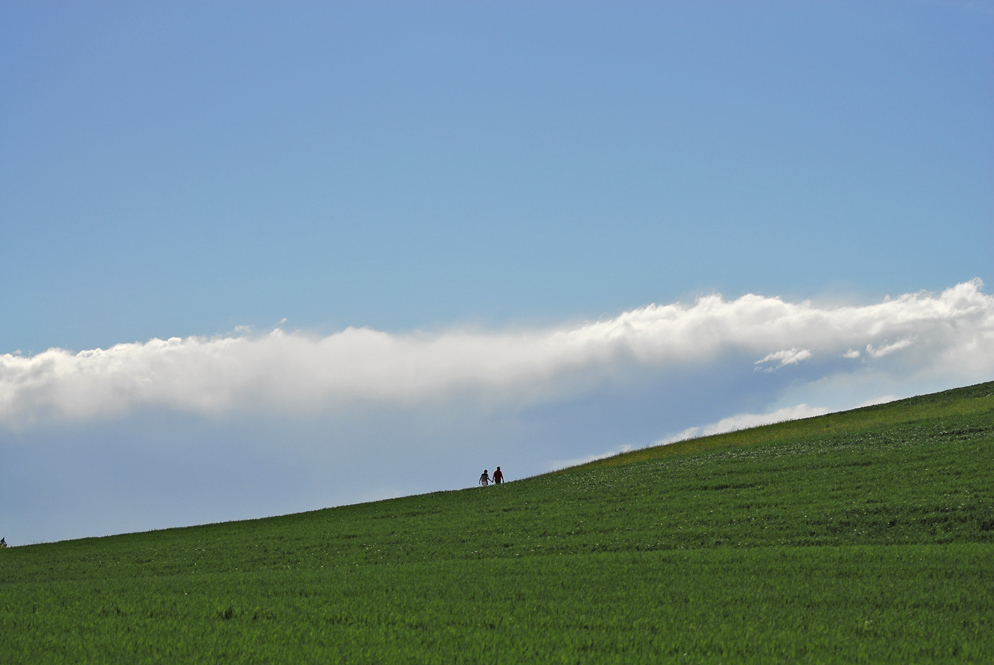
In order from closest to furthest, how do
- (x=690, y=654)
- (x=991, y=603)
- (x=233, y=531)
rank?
1. (x=690, y=654)
2. (x=991, y=603)
3. (x=233, y=531)

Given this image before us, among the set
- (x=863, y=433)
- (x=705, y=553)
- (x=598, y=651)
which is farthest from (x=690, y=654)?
(x=863, y=433)

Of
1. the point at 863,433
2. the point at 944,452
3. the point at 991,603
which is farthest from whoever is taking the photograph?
the point at 863,433

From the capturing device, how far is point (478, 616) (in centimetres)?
1575

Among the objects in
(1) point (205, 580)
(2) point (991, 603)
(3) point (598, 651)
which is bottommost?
(2) point (991, 603)

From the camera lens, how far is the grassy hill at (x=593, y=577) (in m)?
13.6

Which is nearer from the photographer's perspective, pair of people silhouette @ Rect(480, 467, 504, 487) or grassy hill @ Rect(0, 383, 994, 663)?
grassy hill @ Rect(0, 383, 994, 663)

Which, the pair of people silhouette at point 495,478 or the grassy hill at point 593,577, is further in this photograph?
the pair of people silhouette at point 495,478

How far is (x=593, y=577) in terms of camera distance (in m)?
19.9

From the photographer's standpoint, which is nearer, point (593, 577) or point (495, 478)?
point (593, 577)

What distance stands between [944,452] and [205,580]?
109 feet

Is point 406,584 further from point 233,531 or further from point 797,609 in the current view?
point 233,531

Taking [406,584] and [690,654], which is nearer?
[690,654]

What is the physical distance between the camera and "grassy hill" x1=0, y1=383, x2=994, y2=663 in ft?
44.8

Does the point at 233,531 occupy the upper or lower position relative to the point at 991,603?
upper
